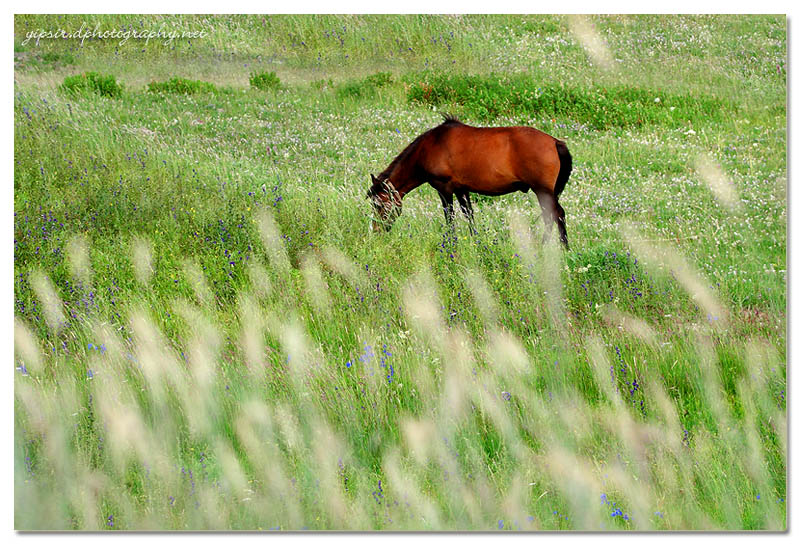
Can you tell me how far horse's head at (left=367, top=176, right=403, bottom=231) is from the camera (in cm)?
649

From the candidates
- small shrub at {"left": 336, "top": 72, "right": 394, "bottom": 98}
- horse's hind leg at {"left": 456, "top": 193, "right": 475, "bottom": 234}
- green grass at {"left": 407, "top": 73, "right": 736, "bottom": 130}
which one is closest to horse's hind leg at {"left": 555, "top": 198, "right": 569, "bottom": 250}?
horse's hind leg at {"left": 456, "top": 193, "right": 475, "bottom": 234}

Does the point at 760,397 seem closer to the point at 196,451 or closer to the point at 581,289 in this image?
the point at 581,289

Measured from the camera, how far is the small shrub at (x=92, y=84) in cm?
697

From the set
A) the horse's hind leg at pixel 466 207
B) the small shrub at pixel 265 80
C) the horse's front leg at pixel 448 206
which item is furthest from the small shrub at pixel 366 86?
the horse's hind leg at pixel 466 207

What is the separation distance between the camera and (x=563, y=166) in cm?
706

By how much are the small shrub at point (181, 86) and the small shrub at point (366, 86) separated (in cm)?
152

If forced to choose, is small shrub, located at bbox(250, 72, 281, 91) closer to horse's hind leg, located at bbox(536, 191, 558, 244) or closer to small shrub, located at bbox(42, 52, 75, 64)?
small shrub, located at bbox(42, 52, 75, 64)

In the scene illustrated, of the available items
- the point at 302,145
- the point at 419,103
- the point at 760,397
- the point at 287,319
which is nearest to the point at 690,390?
the point at 760,397

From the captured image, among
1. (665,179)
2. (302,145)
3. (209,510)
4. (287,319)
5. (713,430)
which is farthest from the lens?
(302,145)

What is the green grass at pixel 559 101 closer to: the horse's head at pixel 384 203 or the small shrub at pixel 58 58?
the horse's head at pixel 384 203

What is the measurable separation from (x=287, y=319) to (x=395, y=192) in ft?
7.39

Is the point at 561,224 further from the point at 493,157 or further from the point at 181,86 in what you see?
the point at 181,86

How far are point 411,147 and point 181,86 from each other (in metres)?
2.66

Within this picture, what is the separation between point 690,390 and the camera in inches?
172
